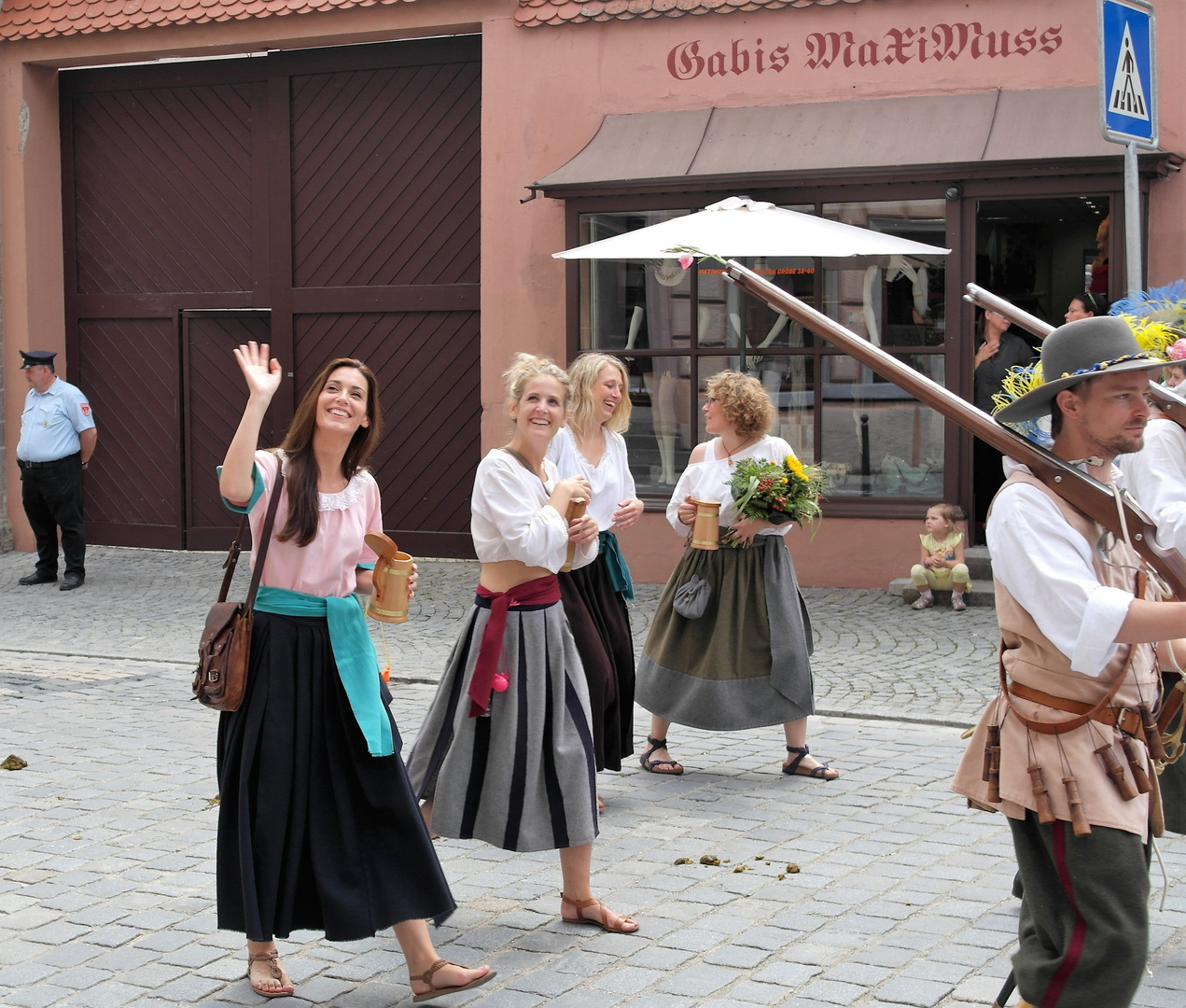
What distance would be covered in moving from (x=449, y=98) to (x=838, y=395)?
15.0 feet

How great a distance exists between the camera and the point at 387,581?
4.23 m

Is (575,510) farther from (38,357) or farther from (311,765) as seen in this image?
(38,357)

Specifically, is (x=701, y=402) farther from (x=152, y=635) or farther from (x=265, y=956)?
(x=265, y=956)

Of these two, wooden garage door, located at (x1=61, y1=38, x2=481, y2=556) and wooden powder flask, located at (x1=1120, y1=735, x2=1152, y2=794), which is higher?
wooden garage door, located at (x1=61, y1=38, x2=481, y2=556)

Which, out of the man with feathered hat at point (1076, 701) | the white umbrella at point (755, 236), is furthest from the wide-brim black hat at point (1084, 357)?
the white umbrella at point (755, 236)

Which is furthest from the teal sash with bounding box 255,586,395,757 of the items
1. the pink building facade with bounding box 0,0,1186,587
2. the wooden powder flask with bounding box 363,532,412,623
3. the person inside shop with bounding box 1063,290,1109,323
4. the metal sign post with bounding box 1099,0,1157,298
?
the pink building facade with bounding box 0,0,1186,587

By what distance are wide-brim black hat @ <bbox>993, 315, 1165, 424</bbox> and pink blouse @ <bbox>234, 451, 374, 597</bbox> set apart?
6.14 ft

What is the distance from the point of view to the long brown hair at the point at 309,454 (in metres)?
4.07

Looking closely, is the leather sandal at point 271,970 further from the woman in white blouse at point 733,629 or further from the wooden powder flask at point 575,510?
the woman in white blouse at point 733,629

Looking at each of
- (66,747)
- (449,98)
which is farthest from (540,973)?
(449,98)

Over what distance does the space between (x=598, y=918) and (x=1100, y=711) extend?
1987 millimetres

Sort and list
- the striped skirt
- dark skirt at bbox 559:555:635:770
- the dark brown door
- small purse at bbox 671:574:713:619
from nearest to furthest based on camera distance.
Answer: the striped skirt → dark skirt at bbox 559:555:635:770 → small purse at bbox 671:574:713:619 → the dark brown door

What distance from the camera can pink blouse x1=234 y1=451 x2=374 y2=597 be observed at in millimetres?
4086

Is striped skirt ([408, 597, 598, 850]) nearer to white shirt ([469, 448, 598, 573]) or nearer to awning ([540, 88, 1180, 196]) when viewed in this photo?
white shirt ([469, 448, 598, 573])
